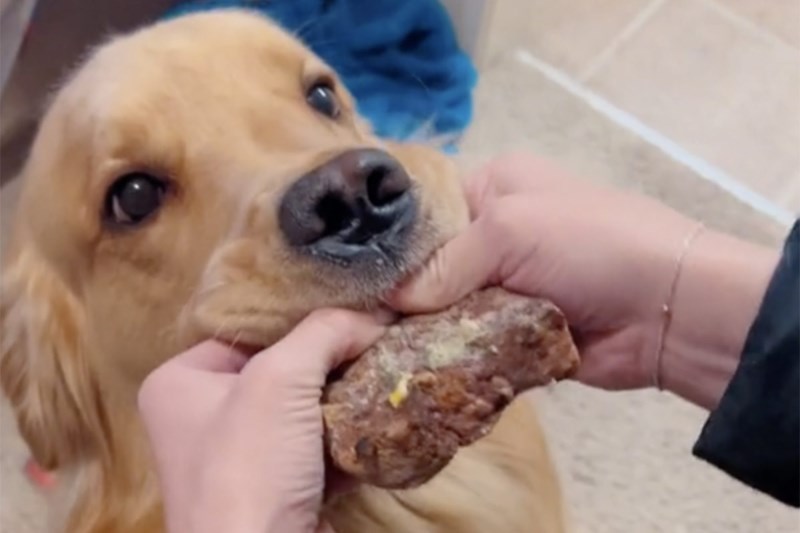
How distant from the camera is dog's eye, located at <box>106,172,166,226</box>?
1322mm

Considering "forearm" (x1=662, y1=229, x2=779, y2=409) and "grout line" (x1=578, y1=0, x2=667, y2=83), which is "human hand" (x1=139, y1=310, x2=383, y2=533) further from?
"grout line" (x1=578, y1=0, x2=667, y2=83)

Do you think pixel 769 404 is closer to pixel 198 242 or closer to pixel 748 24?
pixel 198 242

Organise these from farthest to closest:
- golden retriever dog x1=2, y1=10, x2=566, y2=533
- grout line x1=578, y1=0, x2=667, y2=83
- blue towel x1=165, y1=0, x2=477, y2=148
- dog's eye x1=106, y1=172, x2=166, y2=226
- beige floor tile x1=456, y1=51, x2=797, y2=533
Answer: grout line x1=578, y1=0, x2=667, y2=83
blue towel x1=165, y1=0, x2=477, y2=148
beige floor tile x1=456, y1=51, x2=797, y2=533
dog's eye x1=106, y1=172, x2=166, y2=226
golden retriever dog x1=2, y1=10, x2=566, y2=533

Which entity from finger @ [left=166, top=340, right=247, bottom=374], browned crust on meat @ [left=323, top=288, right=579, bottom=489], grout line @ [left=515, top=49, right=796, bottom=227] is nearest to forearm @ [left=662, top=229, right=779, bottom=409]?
browned crust on meat @ [left=323, top=288, right=579, bottom=489]

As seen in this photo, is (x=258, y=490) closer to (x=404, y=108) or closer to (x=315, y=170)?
(x=315, y=170)

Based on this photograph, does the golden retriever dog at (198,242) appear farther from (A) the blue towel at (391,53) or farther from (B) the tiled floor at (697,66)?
(B) the tiled floor at (697,66)

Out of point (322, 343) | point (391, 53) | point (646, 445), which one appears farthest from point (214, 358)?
point (391, 53)

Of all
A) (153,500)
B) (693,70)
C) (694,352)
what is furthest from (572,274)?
(693,70)

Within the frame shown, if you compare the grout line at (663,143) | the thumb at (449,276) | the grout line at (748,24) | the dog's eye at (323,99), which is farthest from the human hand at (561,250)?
the grout line at (748,24)

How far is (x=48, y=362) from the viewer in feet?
4.88

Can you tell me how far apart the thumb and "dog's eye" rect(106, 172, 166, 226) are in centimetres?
34

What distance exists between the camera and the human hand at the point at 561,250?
1.11 meters

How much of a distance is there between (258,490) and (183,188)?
414mm

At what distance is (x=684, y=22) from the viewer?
2715 millimetres
